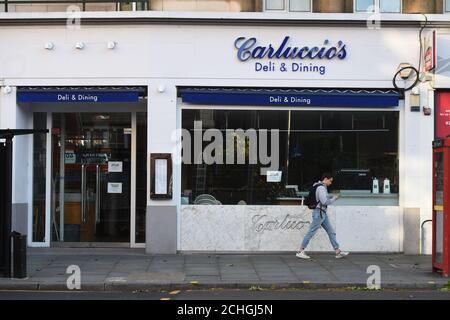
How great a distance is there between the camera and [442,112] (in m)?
13.3

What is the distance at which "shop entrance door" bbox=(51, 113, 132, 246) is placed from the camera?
46.0ft

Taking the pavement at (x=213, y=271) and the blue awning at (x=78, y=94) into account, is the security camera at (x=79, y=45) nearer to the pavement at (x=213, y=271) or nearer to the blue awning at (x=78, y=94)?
the blue awning at (x=78, y=94)

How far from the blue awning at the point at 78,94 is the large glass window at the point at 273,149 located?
1386 millimetres

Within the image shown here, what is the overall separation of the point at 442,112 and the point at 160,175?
6486 millimetres

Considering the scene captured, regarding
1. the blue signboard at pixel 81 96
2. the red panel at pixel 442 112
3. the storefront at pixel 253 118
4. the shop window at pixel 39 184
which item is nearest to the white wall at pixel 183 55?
the storefront at pixel 253 118

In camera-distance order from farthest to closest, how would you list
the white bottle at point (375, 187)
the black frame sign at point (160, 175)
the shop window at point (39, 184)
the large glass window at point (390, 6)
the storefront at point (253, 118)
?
the shop window at point (39, 184) < the large glass window at point (390, 6) < the white bottle at point (375, 187) < the storefront at point (253, 118) < the black frame sign at point (160, 175)

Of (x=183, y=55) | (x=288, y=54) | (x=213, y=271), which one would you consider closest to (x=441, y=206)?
(x=213, y=271)

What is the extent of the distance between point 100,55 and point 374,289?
7645 millimetres

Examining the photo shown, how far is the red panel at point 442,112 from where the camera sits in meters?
13.3

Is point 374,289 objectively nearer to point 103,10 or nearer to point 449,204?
point 449,204

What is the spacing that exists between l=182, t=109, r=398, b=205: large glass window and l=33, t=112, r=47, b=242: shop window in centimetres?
345

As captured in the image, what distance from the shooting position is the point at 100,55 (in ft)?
42.9

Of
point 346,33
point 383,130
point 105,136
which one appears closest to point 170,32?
point 105,136

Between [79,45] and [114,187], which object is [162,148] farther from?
[79,45]
